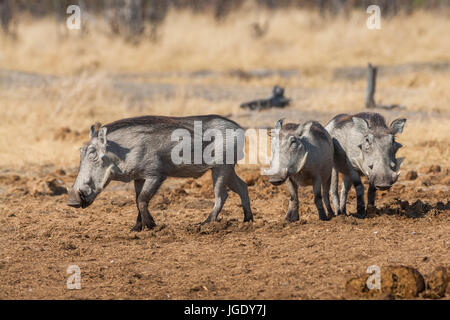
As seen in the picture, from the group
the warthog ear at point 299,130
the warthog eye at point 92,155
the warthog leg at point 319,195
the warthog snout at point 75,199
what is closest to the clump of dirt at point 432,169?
the warthog leg at point 319,195

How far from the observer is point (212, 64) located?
22.8 m

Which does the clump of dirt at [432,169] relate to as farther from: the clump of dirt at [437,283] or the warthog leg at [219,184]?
the clump of dirt at [437,283]

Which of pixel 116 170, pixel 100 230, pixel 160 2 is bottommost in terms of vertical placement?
pixel 100 230

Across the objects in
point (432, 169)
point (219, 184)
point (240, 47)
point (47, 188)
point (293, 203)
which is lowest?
point (47, 188)

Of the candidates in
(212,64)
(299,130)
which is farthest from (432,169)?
(212,64)

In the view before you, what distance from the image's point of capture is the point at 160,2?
3316 centimetres

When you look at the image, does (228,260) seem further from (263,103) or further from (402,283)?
(263,103)

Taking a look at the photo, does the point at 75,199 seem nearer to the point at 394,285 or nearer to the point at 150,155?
the point at 150,155

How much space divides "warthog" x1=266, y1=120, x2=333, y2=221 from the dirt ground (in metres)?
0.36

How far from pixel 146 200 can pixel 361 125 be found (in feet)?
7.00

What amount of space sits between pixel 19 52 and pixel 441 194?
54.5 ft

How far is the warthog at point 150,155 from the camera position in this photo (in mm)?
7805

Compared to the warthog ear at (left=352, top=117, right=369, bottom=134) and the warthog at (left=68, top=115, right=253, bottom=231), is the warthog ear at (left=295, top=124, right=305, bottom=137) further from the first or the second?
the warthog at (left=68, top=115, right=253, bottom=231)
